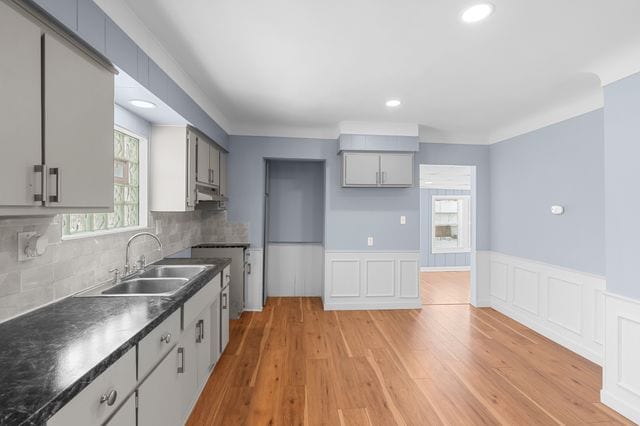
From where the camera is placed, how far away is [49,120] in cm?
117

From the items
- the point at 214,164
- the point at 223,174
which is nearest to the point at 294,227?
the point at 223,174

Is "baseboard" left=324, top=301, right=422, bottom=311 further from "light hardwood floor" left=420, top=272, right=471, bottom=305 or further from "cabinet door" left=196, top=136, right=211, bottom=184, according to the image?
"cabinet door" left=196, top=136, right=211, bottom=184

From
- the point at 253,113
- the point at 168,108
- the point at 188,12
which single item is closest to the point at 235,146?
the point at 253,113

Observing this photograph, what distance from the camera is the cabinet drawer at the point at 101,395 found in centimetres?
89

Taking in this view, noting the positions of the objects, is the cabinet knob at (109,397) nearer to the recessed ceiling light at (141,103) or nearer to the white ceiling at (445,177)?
the recessed ceiling light at (141,103)

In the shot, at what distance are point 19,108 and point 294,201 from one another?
3746 millimetres

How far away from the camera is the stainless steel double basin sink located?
1.86 m

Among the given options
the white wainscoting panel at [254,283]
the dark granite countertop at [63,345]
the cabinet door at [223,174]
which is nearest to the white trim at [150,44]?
the cabinet door at [223,174]

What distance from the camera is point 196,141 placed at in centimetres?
289

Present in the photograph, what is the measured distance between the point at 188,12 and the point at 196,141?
1346 mm

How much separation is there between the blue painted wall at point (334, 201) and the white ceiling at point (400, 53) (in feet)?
2.48

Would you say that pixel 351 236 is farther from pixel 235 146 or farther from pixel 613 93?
pixel 613 93

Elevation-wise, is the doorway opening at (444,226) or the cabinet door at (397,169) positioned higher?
the cabinet door at (397,169)

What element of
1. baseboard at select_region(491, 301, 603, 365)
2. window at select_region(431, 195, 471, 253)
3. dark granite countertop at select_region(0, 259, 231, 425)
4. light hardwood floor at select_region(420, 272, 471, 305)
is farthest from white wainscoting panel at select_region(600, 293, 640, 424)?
window at select_region(431, 195, 471, 253)
